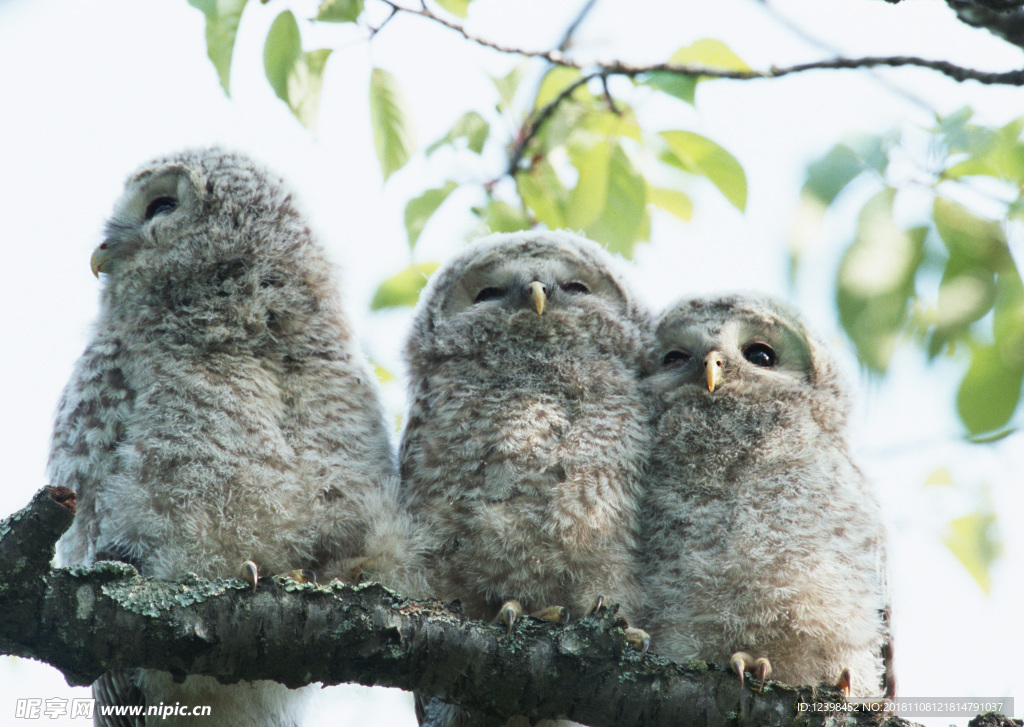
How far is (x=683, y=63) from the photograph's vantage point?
3.70 meters

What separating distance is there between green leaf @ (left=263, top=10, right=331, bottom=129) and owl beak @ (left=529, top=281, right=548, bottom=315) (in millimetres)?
1093

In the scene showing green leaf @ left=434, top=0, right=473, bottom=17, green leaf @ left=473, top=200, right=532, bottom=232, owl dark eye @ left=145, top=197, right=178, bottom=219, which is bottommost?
owl dark eye @ left=145, top=197, right=178, bottom=219

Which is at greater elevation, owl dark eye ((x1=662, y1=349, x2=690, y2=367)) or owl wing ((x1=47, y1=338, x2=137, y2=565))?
owl dark eye ((x1=662, y1=349, x2=690, y2=367))

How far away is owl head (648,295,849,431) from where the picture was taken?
299cm

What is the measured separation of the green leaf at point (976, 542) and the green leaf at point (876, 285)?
2163 mm

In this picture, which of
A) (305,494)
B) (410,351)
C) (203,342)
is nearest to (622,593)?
(305,494)

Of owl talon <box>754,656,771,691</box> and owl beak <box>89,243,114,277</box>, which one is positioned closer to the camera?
owl talon <box>754,656,771,691</box>

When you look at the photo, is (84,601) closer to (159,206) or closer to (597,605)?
(597,605)

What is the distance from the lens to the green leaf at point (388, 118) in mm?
3553

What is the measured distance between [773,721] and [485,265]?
1879mm

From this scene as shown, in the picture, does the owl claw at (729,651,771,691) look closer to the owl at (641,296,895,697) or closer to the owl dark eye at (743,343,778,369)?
the owl at (641,296,895,697)

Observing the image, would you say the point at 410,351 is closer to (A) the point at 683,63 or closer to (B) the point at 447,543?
(B) the point at 447,543

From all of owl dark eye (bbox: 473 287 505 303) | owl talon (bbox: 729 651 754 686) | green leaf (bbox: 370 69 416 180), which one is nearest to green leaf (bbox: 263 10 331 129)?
green leaf (bbox: 370 69 416 180)

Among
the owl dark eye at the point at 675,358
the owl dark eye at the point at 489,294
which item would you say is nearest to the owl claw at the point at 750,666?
the owl dark eye at the point at 675,358
